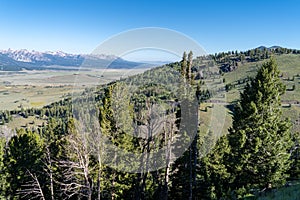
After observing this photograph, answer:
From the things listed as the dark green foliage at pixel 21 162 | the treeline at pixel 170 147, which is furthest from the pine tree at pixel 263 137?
the dark green foliage at pixel 21 162

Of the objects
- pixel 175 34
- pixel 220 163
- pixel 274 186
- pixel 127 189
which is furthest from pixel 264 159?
pixel 127 189

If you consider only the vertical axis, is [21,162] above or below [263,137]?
below

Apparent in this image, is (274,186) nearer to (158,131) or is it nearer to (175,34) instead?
(158,131)

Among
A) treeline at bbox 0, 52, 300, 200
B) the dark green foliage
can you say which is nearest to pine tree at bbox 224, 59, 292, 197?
treeline at bbox 0, 52, 300, 200

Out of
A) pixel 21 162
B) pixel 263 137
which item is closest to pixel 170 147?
pixel 263 137

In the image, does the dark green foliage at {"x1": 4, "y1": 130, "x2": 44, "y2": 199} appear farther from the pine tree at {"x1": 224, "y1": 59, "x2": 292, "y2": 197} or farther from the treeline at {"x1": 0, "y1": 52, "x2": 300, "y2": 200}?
the pine tree at {"x1": 224, "y1": 59, "x2": 292, "y2": 197}

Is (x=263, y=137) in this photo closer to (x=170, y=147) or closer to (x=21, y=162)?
(x=170, y=147)
